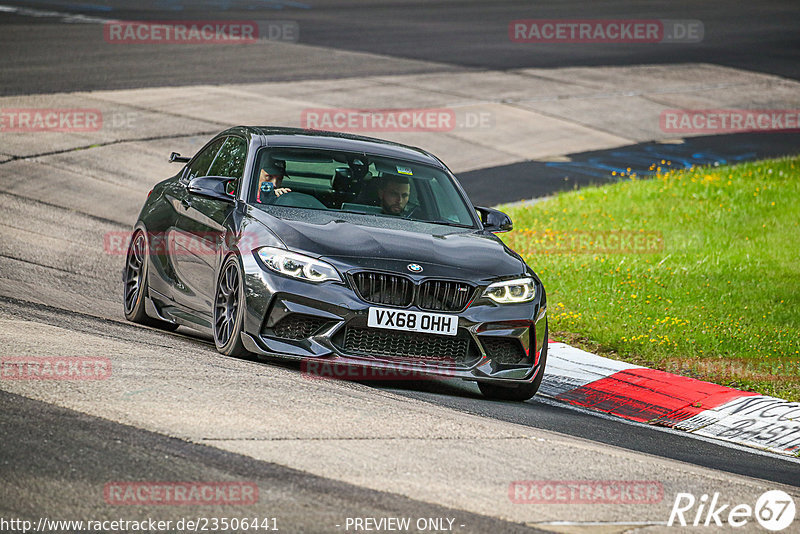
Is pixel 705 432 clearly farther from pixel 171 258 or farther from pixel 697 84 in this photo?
pixel 697 84

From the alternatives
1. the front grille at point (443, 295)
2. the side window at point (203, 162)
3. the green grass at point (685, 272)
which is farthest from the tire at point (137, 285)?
the green grass at point (685, 272)

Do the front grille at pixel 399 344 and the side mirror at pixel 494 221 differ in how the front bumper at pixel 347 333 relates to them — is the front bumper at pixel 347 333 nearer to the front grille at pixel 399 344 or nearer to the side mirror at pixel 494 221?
the front grille at pixel 399 344

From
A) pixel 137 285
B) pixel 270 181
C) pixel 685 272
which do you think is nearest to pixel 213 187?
pixel 270 181

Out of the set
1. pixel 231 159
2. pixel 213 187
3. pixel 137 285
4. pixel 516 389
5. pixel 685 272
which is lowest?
pixel 685 272

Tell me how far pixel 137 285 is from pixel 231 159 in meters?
1.47

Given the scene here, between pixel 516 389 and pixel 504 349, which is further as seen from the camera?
pixel 516 389

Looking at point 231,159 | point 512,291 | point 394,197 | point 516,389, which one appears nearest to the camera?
point 512,291

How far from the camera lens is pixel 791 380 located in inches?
399

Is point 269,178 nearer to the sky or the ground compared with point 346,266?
nearer to the sky

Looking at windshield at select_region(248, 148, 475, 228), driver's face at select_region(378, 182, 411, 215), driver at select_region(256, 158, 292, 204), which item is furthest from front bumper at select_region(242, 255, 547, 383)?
driver's face at select_region(378, 182, 411, 215)

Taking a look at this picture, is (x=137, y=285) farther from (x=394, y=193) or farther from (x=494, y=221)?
(x=494, y=221)

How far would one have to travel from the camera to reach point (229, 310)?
27.4 ft

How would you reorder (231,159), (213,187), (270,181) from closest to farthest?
1. (213,187)
2. (270,181)
3. (231,159)

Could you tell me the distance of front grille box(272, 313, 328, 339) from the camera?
7.82 metres
